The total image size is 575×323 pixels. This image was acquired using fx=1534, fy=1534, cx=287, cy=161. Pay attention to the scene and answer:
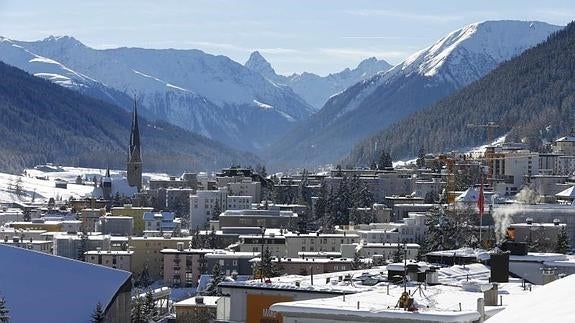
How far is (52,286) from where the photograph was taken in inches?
2566

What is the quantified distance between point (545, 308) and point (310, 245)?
89.1m

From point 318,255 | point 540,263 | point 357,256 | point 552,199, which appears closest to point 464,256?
point 540,263

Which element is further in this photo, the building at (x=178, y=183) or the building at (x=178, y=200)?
the building at (x=178, y=183)

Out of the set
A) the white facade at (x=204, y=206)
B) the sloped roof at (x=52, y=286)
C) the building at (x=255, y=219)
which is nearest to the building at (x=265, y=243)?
the building at (x=255, y=219)

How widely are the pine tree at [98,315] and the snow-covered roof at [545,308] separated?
45882 mm

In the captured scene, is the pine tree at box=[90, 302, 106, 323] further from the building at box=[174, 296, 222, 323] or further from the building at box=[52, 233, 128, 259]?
the building at box=[52, 233, 128, 259]

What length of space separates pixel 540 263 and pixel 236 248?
222ft

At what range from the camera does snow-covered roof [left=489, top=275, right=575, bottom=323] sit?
12844mm

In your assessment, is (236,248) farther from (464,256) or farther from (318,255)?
(464,256)

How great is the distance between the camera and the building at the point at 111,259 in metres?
102

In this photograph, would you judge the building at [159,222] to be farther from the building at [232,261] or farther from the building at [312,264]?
the building at [312,264]

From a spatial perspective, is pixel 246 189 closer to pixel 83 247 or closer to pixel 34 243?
pixel 83 247

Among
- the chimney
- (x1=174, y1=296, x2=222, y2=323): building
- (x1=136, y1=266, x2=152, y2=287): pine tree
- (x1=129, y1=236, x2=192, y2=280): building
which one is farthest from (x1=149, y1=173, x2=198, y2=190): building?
the chimney

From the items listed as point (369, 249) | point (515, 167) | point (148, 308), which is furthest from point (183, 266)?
point (515, 167)
